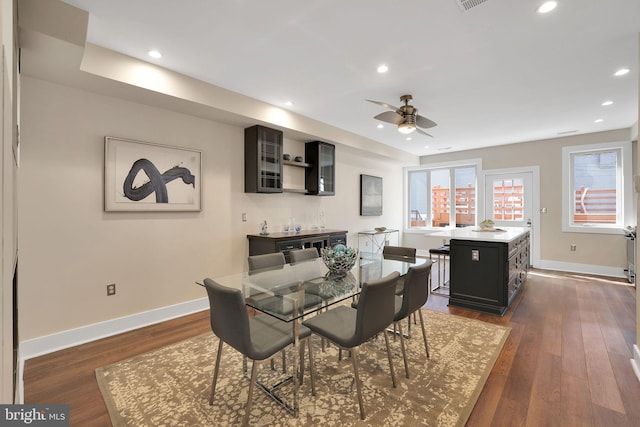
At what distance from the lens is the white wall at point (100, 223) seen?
8.57 feet

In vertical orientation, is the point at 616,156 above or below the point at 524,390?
above

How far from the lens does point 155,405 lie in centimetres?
194

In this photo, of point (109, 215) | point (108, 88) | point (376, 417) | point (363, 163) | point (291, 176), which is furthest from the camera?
point (363, 163)

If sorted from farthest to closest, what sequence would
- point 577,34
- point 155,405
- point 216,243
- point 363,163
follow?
point 363,163, point 216,243, point 577,34, point 155,405

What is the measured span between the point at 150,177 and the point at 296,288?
2.20 meters

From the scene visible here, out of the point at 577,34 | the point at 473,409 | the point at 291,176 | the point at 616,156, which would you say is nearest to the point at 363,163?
the point at 291,176

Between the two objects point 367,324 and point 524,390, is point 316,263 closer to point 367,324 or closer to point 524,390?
point 367,324

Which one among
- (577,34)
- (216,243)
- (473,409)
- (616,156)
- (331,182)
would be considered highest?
(577,34)

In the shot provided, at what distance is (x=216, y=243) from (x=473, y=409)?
316 cm

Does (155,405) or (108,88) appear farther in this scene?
(108,88)

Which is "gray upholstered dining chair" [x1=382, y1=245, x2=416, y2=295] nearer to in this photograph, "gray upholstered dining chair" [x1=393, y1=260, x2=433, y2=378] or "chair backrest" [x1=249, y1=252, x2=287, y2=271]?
"gray upholstered dining chair" [x1=393, y1=260, x2=433, y2=378]

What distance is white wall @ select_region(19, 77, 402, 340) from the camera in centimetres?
261

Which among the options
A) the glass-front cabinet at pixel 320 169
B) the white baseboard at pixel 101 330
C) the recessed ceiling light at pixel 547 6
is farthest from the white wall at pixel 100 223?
the recessed ceiling light at pixel 547 6

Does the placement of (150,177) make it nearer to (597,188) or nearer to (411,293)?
(411,293)
